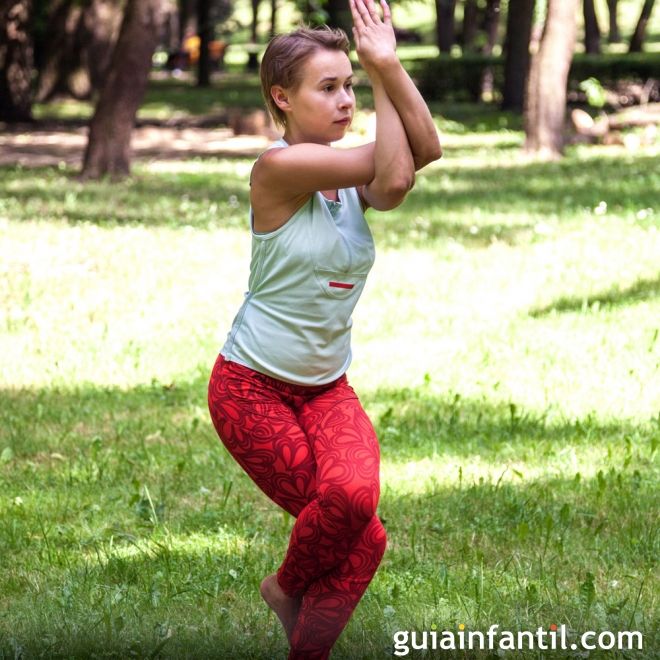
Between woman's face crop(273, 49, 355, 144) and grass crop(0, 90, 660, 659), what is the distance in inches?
61.5

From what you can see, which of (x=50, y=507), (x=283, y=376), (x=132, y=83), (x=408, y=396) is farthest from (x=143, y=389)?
(x=132, y=83)

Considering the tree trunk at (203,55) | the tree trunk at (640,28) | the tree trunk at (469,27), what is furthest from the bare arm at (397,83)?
the tree trunk at (469,27)

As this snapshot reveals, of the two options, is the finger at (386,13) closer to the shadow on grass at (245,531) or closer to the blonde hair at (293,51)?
the blonde hair at (293,51)

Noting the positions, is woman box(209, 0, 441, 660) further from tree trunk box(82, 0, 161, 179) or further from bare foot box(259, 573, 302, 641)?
tree trunk box(82, 0, 161, 179)

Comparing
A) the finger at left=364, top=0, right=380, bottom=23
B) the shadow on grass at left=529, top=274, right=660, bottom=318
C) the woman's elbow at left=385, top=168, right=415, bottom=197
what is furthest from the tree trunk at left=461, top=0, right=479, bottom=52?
the woman's elbow at left=385, top=168, right=415, bottom=197

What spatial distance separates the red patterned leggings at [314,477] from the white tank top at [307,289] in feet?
0.21

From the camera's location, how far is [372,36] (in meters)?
3.44

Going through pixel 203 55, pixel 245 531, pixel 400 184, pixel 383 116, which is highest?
pixel 383 116

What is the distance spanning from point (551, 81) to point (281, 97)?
1722 cm

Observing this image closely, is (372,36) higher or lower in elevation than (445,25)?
higher

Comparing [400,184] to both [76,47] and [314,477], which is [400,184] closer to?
[314,477]

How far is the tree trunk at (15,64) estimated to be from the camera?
93.0ft

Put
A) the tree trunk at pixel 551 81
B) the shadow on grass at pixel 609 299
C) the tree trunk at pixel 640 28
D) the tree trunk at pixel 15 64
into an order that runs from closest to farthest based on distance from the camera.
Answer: the shadow on grass at pixel 609 299
the tree trunk at pixel 551 81
the tree trunk at pixel 15 64
the tree trunk at pixel 640 28

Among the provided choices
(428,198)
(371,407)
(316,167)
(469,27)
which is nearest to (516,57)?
(428,198)
